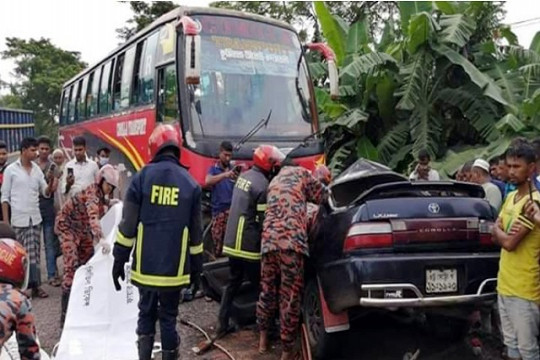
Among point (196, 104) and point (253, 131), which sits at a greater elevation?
point (196, 104)

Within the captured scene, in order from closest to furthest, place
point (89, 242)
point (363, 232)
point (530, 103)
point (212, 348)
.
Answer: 1. point (363, 232)
2. point (212, 348)
3. point (89, 242)
4. point (530, 103)

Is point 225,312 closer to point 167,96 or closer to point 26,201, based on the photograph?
point 26,201

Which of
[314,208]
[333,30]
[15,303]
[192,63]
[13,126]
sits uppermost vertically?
[333,30]

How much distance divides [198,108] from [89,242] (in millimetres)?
2354

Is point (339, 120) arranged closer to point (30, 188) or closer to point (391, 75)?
point (391, 75)

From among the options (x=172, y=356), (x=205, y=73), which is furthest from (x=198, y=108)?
(x=172, y=356)

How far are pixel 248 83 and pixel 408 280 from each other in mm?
4377

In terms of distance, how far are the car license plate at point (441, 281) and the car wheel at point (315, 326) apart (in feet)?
3.04

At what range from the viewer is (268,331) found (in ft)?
16.7

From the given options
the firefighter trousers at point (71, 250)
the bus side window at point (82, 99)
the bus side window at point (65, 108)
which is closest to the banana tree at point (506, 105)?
the firefighter trousers at point (71, 250)

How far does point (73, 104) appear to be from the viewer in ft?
51.2

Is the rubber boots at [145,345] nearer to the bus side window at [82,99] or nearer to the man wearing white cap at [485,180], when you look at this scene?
the man wearing white cap at [485,180]

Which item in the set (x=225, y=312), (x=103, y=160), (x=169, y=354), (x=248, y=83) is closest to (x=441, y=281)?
(x=169, y=354)

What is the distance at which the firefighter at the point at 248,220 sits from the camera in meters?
5.16
